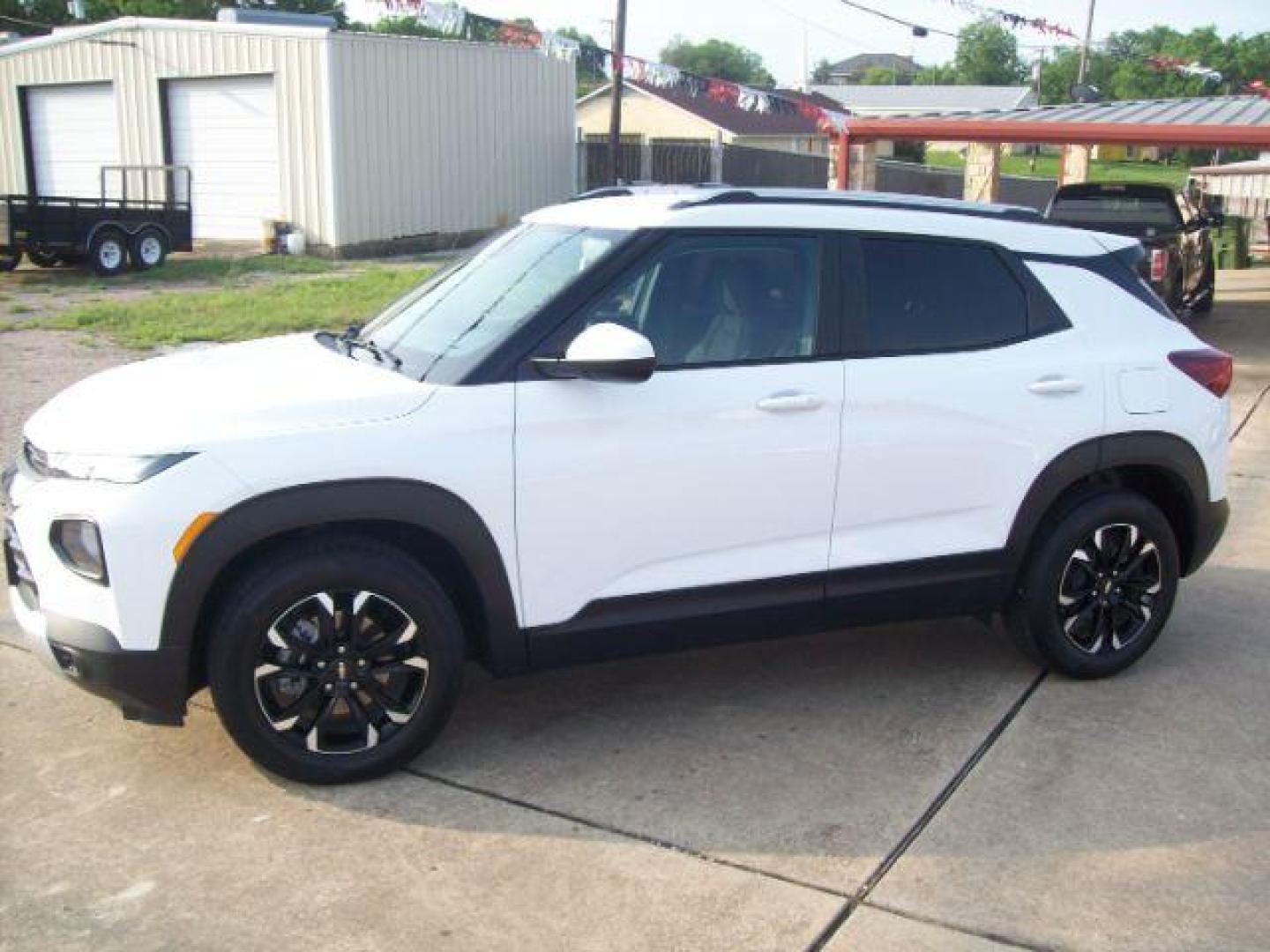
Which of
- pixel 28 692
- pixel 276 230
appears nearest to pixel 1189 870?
pixel 28 692

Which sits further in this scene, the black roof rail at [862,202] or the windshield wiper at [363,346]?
the black roof rail at [862,202]

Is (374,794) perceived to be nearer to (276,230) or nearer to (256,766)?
(256,766)

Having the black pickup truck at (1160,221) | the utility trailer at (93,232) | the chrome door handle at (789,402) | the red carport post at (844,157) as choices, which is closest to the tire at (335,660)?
the chrome door handle at (789,402)

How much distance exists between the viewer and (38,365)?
11.0 metres

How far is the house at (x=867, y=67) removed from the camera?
129750 millimetres

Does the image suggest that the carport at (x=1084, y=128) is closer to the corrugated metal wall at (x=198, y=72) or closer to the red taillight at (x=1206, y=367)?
the corrugated metal wall at (x=198, y=72)

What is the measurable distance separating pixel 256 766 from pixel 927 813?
2023mm

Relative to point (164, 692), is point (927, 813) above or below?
below

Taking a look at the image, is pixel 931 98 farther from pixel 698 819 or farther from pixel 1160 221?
pixel 698 819

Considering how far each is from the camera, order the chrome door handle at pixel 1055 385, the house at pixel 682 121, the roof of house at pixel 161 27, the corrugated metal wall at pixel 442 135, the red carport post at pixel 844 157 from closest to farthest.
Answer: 1. the chrome door handle at pixel 1055 385
2. the red carport post at pixel 844 157
3. the roof of house at pixel 161 27
4. the corrugated metal wall at pixel 442 135
5. the house at pixel 682 121

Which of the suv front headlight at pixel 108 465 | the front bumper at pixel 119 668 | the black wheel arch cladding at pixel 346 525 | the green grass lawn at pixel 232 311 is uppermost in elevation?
the suv front headlight at pixel 108 465

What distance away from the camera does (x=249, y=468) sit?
360cm

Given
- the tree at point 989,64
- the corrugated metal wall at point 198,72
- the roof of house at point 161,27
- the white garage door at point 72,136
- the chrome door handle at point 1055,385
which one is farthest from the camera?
the tree at point 989,64

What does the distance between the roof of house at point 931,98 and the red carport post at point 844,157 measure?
57.7 metres
